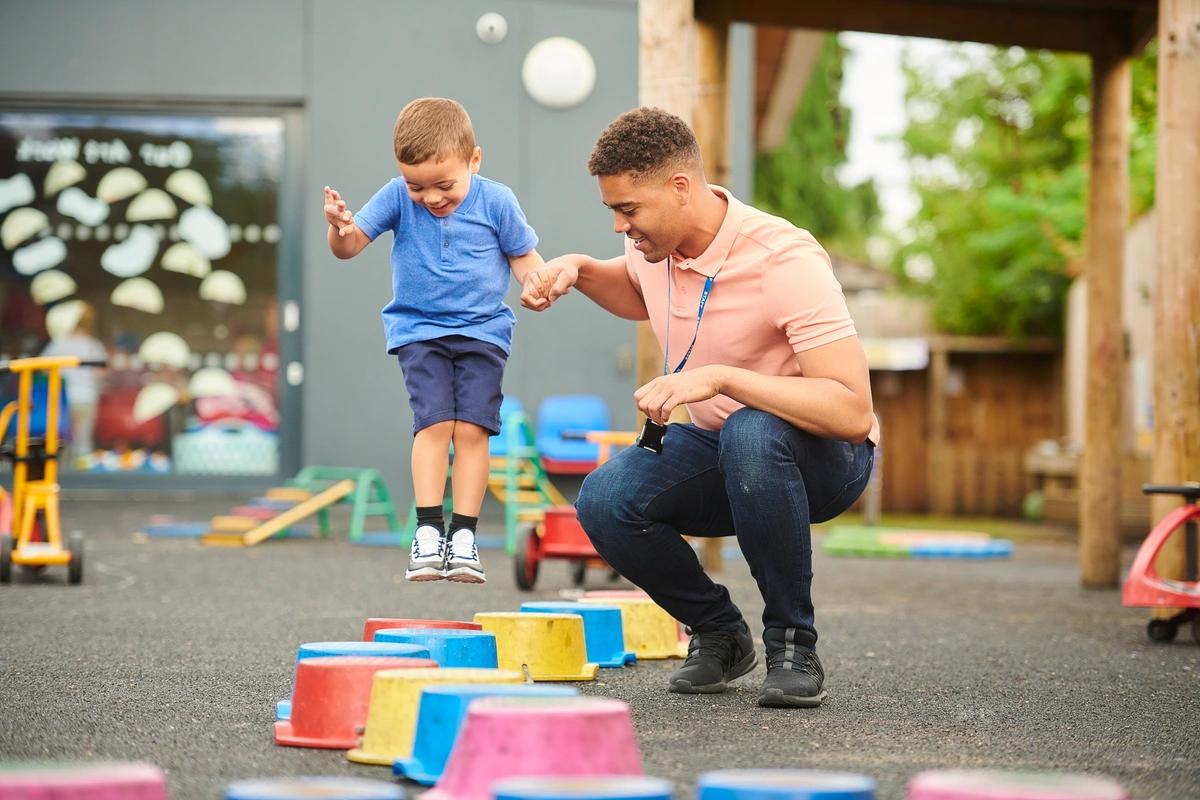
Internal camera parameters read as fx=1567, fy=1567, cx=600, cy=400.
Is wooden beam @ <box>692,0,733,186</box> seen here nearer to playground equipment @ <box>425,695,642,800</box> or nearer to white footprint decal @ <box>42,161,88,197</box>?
playground equipment @ <box>425,695,642,800</box>

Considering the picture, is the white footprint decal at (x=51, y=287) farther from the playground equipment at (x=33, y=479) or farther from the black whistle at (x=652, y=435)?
the black whistle at (x=652, y=435)

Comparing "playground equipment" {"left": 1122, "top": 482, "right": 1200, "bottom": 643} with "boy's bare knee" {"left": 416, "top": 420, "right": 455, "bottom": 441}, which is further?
"playground equipment" {"left": 1122, "top": 482, "right": 1200, "bottom": 643}

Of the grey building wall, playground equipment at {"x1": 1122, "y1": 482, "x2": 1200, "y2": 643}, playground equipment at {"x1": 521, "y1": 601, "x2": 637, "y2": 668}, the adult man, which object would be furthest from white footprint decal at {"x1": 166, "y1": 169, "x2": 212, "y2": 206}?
the adult man

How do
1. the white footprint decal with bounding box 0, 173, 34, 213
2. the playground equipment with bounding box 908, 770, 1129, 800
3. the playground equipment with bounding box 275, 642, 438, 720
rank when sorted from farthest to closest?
the white footprint decal with bounding box 0, 173, 34, 213 → the playground equipment with bounding box 275, 642, 438, 720 → the playground equipment with bounding box 908, 770, 1129, 800

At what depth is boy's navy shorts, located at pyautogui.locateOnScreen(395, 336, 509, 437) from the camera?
4258 millimetres

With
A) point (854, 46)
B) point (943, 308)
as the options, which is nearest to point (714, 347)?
point (943, 308)

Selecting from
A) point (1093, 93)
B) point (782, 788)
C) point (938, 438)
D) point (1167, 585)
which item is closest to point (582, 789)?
point (782, 788)

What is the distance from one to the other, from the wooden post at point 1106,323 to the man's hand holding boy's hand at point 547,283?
4.37m

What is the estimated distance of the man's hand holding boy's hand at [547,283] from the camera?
3611mm

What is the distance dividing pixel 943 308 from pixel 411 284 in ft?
56.3

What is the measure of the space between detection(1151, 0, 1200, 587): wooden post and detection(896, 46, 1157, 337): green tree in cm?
1067

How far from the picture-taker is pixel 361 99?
11109mm

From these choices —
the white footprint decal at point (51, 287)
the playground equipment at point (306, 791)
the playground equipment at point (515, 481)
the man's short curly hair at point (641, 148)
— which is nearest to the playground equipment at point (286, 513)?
the playground equipment at point (515, 481)

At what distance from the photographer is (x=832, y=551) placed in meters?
10.1
